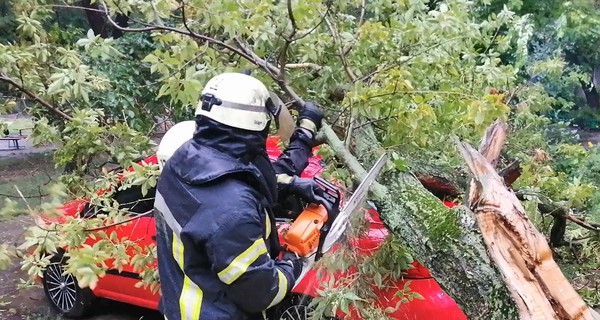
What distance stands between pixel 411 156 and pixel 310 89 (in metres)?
0.80

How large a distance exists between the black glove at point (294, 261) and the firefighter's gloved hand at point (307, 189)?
25cm

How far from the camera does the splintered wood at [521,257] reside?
2322mm

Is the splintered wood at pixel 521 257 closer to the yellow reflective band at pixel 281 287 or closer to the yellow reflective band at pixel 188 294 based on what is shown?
the yellow reflective band at pixel 281 287

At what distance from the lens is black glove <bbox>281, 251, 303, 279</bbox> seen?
7.86ft

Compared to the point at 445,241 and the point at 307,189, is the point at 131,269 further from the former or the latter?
the point at 445,241

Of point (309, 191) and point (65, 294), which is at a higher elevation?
point (309, 191)

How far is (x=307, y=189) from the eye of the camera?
2574 millimetres

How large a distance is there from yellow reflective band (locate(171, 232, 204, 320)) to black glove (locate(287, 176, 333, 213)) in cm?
62

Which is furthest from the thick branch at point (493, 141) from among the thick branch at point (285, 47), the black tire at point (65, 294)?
the black tire at point (65, 294)

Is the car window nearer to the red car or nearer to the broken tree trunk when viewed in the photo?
the red car

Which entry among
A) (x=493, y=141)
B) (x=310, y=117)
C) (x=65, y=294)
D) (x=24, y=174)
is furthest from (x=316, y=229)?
(x=24, y=174)

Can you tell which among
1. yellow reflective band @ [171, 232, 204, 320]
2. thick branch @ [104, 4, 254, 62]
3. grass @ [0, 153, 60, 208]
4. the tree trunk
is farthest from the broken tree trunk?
the tree trunk

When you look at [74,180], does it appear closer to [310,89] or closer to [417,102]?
[310,89]

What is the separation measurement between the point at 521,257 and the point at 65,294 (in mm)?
4201
